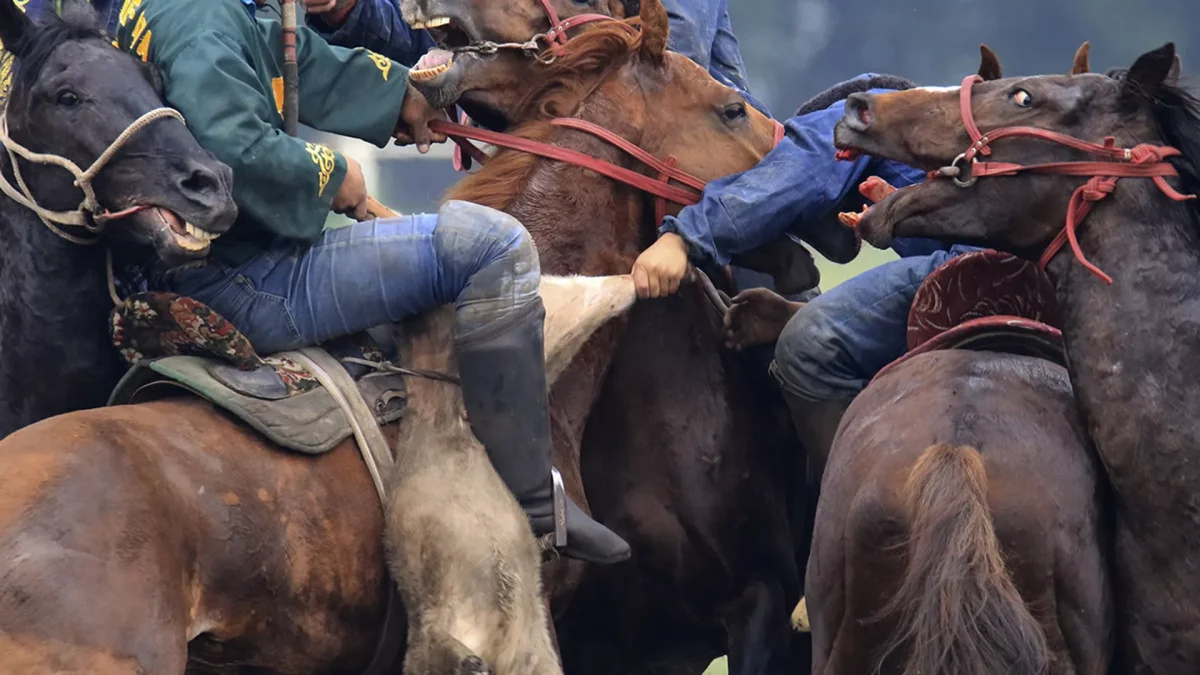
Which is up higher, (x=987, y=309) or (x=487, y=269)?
(x=487, y=269)

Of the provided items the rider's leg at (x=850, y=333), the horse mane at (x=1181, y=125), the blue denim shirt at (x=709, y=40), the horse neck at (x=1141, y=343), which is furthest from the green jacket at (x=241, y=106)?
the horse mane at (x=1181, y=125)

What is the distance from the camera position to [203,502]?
11.6ft

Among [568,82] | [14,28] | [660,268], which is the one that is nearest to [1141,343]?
[660,268]

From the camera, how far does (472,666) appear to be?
12.9 ft

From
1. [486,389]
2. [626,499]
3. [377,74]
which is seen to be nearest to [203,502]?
[486,389]

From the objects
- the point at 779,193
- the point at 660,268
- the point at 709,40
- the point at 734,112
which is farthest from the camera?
the point at 709,40

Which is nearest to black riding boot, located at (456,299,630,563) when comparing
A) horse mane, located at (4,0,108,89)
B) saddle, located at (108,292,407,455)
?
saddle, located at (108,292,407,455)

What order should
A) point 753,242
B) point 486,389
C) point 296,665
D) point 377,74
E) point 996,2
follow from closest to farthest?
point 296,665 → point 486,389 → point 377,74 → point 753,242 → point 996,2

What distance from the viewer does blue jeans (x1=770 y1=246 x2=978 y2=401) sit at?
477 centimetres

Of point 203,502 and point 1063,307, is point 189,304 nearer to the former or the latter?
point 203,502

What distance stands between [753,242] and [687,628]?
48.3 inches

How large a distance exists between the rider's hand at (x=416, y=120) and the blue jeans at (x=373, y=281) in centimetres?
70

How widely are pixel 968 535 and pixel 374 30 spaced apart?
101 inches

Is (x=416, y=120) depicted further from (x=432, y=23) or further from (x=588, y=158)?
(x=588, y=158)
